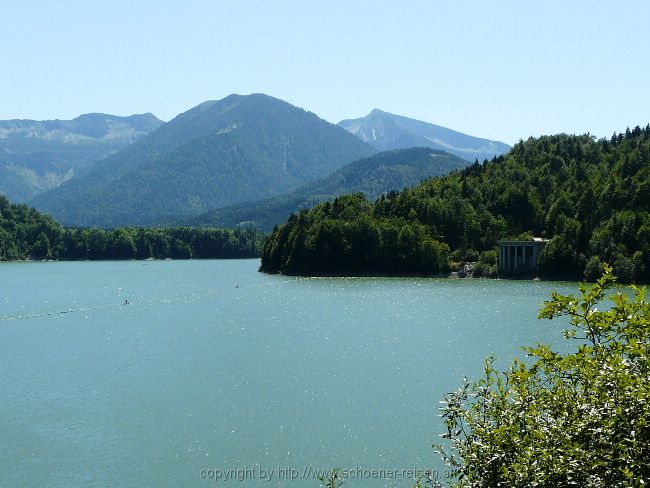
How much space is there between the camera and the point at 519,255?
608ft

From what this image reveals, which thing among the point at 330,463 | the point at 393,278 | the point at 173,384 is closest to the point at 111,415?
the point at 173,384

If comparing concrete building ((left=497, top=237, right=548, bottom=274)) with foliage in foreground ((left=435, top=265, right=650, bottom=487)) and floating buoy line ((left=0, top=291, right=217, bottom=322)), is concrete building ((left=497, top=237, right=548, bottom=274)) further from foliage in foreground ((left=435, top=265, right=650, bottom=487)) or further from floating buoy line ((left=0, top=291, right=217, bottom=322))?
foliage in foreground ((left=435, top=265, right=650, bottom=487))

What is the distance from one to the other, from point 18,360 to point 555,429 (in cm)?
6908

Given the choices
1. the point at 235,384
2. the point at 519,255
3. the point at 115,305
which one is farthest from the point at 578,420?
the point at 519,255

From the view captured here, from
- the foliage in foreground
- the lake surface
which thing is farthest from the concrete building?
the foliage in foreground

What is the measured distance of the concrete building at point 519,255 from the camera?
182750mm

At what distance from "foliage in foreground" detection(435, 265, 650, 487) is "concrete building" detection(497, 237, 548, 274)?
167 m

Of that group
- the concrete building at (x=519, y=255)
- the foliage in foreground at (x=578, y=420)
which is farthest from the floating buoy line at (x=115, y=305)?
the foliage in foreground at (x=578, y=420)

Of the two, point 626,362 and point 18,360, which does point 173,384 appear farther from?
point 626,362

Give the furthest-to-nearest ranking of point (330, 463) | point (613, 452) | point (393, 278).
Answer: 1. point (393, 278)
2. point (330, 463)
3. point (613, 452)

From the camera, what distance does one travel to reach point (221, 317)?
111688 millimetres

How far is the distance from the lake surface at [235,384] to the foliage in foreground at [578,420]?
19.0 m

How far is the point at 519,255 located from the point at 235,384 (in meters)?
137

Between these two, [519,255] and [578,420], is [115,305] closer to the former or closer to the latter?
[519,255]
